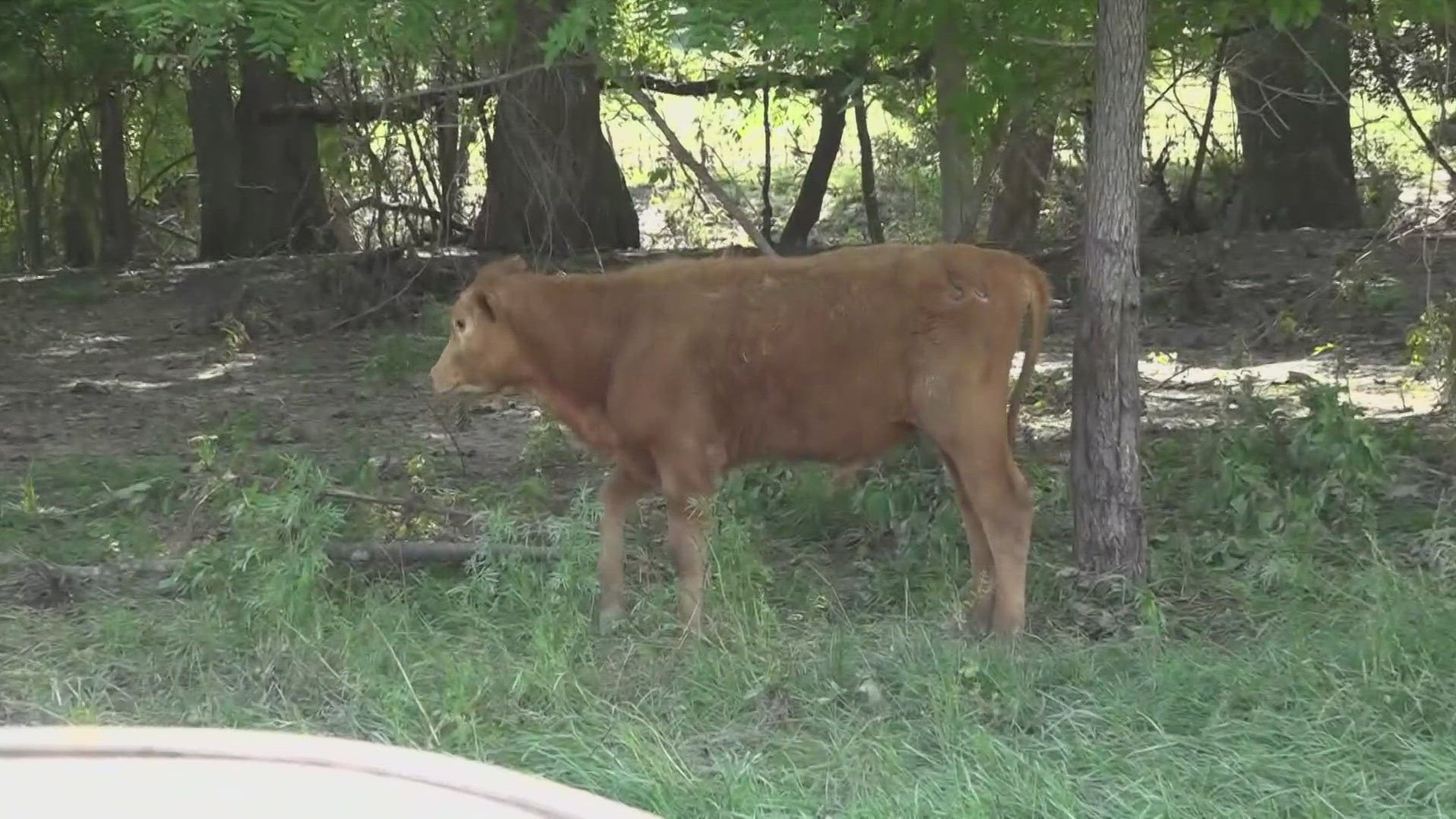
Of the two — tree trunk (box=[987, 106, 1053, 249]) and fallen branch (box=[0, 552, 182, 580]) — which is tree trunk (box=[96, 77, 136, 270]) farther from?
fallen branch (box=[0, 552, 182, 580])

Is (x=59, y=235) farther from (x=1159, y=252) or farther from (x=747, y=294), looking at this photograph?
(x=747, y=294)

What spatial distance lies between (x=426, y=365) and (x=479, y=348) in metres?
4.56

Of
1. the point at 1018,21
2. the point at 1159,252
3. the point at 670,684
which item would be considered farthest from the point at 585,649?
the point at 1159,252

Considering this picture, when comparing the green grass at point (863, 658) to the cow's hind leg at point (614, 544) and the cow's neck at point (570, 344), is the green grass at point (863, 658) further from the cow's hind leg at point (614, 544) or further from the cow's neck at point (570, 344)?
the cow's neck at point (570, 344)

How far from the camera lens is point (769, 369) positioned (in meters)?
6.27

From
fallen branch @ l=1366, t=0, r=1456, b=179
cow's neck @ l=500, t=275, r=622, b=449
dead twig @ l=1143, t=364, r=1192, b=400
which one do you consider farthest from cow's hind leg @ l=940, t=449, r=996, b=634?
fallen branch @ l=1366, t=0, r=1456, b=179

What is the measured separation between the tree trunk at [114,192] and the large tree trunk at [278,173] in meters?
1.95

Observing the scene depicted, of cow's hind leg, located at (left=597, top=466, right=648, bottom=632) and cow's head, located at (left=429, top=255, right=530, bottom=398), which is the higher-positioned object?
cow's head, located at (left=429, top=255, right=530, bottom=398)

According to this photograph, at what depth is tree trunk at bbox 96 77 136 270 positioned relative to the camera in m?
17.9

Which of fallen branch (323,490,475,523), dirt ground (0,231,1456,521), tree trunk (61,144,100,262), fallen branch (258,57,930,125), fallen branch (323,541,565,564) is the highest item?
fallen branch (258,57,930,125)

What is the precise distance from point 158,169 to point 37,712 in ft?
55.1

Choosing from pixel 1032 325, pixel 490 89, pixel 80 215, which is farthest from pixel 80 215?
pixel 1032 325

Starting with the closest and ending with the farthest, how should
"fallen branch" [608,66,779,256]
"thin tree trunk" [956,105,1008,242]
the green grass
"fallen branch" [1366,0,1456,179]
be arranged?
1. the green grass
2. "fallen branch" [608,66,779,256]
3. "thin tree trunk" [956,105,1008,242]
4. "fallen branch" [1366,0,1456,179]

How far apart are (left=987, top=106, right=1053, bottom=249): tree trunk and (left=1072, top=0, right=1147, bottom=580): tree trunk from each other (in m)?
4.86
